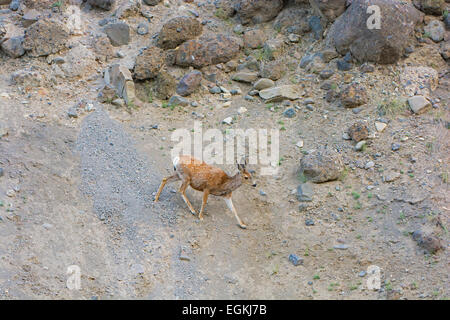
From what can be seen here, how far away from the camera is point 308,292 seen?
1052cm

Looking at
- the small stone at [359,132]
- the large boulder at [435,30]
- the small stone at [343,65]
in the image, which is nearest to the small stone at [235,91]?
the small stone at [343,65]

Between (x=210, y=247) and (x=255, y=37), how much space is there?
743 cm

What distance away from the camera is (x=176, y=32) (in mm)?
16562

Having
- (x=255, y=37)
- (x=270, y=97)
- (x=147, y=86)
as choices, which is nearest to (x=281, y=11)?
(x=255, y=37)

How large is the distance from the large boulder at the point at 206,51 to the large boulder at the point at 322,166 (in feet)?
15.4

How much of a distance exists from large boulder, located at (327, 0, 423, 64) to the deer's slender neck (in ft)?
17.0

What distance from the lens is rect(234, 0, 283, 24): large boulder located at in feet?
57.2

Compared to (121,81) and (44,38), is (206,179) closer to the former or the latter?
(121,81)

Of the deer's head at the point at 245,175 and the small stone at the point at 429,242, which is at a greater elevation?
the small stone at the point at 429,242

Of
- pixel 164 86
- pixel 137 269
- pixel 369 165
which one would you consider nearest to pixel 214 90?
pixel 164 86

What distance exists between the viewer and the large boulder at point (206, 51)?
16.3 metres

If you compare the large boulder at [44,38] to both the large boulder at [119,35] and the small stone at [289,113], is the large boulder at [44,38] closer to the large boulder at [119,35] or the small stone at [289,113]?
the large boulder at [119,35]

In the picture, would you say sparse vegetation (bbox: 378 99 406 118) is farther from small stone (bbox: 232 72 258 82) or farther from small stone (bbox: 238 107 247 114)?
small stone (bbox: 232 72 258 82)

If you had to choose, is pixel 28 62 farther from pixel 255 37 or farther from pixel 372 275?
pixel 372 275
